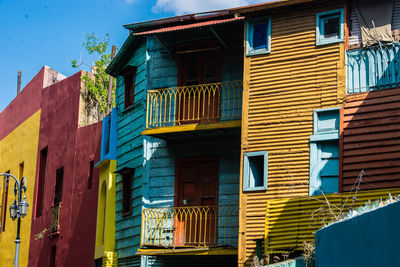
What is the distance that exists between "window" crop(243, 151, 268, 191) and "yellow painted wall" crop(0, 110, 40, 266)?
44.8 feet

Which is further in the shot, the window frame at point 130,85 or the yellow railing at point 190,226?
the window frame at point 130,85

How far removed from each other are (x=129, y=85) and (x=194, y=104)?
3915 millimetres

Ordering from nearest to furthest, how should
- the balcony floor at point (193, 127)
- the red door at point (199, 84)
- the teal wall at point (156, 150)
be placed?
the balcony floor at point (193, 127)
the teal wall at point (156, 150)
the red door at point (199, 84)

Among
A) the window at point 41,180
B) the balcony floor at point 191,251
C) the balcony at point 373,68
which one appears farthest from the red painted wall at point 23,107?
the balcony at point 373,68

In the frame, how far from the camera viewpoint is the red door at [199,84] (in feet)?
65.1

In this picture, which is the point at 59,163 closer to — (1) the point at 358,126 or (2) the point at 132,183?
(2) the point at 132,183

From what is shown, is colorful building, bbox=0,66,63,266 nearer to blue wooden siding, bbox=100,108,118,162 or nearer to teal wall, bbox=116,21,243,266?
blue wooden siding, bbox=100,108,118,162

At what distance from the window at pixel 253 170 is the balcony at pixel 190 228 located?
4.33 ft

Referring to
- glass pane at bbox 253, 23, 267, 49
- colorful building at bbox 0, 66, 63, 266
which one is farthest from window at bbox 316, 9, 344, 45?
colorful building at bbox 0, 66, 63, 266

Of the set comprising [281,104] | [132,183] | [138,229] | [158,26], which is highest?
[158,26]

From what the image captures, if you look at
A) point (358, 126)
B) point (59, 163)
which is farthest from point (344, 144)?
point (59, 163)

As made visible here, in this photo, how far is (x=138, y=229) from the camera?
20.4 meters

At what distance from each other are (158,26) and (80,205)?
7.19 metres

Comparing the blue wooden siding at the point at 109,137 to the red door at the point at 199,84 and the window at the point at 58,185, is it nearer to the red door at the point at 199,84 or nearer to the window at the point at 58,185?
the red door at the point at 199,84
